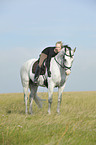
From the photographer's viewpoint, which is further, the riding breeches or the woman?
the riding breeches

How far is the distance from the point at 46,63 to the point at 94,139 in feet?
13.8

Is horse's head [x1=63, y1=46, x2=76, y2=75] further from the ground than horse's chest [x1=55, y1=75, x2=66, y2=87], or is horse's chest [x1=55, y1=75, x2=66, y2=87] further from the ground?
horse's head [x1=63, y1=46, x2=76, y2=75]

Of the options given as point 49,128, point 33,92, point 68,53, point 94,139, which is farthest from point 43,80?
point 94,139

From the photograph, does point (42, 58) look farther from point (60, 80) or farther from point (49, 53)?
point (60, 80)

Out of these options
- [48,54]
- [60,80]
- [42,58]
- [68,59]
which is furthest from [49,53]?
[68,59]

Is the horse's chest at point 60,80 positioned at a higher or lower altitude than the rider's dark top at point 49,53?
lower

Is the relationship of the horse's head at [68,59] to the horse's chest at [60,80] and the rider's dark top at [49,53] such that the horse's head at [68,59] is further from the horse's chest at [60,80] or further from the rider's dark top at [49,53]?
the rider's dark top at [49,53]

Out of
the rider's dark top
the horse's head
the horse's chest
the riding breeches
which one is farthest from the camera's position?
the riding breeches

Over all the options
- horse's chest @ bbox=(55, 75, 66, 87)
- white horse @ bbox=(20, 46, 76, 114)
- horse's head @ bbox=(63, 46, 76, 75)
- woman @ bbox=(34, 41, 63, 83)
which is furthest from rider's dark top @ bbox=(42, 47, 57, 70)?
horse's head @ bbox=(63, 46, 76, 75)

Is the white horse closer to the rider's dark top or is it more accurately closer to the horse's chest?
the horse's chest

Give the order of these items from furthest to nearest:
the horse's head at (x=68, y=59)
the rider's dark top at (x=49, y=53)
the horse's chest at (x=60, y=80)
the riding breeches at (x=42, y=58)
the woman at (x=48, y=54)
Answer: the riding breeches at (x=42, y=58)
the rider's dark top at (x=49, y=53)
the woman at (x=48, y=54)
the horse's chest at (x=60, y=80)
the horse's head at (x=68, y=59)

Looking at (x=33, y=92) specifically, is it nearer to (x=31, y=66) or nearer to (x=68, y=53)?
(x=31, y=66)

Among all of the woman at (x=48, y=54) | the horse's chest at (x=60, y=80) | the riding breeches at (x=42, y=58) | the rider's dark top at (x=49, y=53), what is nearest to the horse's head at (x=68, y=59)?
the horse's chest at (x=60, y=80)

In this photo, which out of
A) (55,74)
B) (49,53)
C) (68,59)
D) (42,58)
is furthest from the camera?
(42,58)
